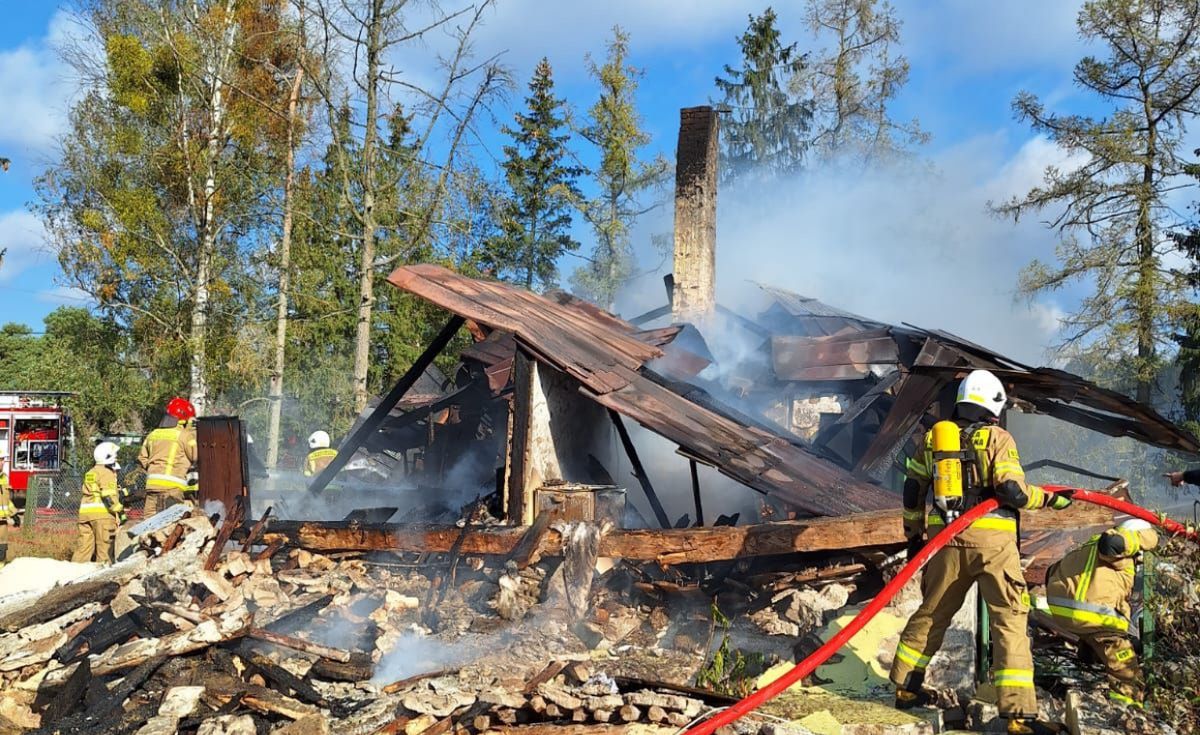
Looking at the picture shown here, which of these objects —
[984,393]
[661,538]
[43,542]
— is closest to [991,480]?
[984,393]

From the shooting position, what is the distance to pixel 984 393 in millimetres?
5199

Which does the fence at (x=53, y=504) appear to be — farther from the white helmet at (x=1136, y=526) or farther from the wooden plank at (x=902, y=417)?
the white helmet at (x=1136, y=526)

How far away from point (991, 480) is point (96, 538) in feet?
32.0

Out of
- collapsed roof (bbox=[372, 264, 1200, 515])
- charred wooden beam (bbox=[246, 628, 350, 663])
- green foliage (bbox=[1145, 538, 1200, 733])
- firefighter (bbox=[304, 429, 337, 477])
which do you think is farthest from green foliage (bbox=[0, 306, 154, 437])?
green foliage (bbox=[1145, 538, 1200, 733])

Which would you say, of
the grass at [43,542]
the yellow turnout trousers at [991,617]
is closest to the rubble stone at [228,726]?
the yellow turnout trousers at [991,617]

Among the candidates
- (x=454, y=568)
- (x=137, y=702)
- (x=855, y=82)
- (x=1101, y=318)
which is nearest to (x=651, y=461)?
(x=454, y=568)

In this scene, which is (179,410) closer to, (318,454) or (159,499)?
(159,499)

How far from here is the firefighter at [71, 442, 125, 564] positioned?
10148 mm

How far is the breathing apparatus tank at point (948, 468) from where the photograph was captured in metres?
4.95

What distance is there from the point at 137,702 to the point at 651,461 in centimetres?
558

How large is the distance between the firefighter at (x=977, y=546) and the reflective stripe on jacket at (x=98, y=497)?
8.94 meters

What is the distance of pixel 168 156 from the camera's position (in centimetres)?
1997

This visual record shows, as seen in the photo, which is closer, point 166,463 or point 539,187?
point 166,463

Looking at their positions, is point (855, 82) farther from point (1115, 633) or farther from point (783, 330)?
point (1115, 633)
